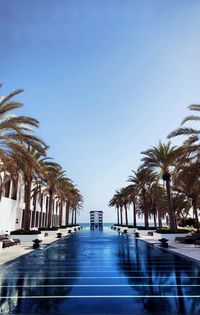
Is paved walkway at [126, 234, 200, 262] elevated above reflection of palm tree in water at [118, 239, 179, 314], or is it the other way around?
paved walkway at [126, 234, 200, 262]

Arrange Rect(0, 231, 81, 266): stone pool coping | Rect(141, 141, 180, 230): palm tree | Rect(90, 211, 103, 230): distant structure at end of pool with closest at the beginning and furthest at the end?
Rect(0, 231, 81, 266): stone pool coping < Rect(141, 141, 180, 230): palm tree < Rect(90, 211, 103, 230): distant structure at end of pool

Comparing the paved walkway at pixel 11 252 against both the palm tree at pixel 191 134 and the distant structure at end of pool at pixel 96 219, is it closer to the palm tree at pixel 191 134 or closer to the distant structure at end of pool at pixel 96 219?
the palm tree at pixel 191 134

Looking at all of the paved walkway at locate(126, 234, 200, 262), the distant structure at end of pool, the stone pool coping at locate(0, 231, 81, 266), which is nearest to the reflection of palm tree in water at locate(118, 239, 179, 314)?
the paved walkway at locate(126, 234, 200, 262)

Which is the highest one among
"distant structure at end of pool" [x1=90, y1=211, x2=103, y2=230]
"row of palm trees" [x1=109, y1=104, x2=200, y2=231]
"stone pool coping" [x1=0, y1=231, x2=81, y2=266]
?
"row of palm trees" [x1=109, y1=104, x2=200, y2=231]

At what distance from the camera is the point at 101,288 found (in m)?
7.91

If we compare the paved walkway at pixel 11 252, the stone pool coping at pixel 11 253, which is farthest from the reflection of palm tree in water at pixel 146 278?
the paved walkway at pixel 11 252

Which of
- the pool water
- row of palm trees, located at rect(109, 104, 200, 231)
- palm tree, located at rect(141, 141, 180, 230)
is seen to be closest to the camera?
the pool water

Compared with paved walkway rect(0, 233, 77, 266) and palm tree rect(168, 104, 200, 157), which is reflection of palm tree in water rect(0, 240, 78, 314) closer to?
paved walkway rect(0, 233, 77, 266)

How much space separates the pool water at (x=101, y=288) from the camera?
6102 millimetres

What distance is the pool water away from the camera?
6102mm

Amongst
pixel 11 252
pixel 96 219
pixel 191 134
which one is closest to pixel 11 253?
pixel 11 252

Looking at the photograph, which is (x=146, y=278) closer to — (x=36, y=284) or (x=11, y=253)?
(x=36, y=284)

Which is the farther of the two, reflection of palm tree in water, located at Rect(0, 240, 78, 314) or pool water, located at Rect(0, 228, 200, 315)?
reflection of palm tree in water, located at Rect(0, 240, 78, 314)

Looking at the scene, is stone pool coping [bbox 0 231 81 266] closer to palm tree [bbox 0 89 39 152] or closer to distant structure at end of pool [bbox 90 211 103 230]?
palm tree [bbox 0 89 39 152]
